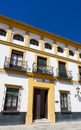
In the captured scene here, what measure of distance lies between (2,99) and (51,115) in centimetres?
455

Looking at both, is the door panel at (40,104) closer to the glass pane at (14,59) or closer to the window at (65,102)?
the window at (65,102)

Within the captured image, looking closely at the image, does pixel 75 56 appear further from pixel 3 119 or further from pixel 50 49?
pixel 3 119

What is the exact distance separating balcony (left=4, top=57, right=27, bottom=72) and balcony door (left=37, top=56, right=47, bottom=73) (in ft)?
4.80

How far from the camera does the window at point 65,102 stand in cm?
1167

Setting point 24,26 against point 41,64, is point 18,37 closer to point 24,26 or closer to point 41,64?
point 24,26

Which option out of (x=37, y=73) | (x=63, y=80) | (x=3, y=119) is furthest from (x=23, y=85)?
(x=63, y=80)

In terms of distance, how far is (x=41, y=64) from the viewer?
12039mm

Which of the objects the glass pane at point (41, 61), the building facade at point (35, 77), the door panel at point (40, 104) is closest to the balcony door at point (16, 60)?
the building facade at point (35, 77)

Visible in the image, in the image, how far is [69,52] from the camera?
14438 millimetres

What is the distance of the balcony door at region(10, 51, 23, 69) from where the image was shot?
10.7 m

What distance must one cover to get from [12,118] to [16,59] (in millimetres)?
4909

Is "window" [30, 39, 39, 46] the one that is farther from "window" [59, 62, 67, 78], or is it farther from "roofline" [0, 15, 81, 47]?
"window" [59, 62, 67, 78]

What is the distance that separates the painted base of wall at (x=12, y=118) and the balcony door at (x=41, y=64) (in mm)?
4178

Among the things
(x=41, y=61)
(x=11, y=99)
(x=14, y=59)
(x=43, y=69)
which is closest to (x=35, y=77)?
(x=43, y=69)
